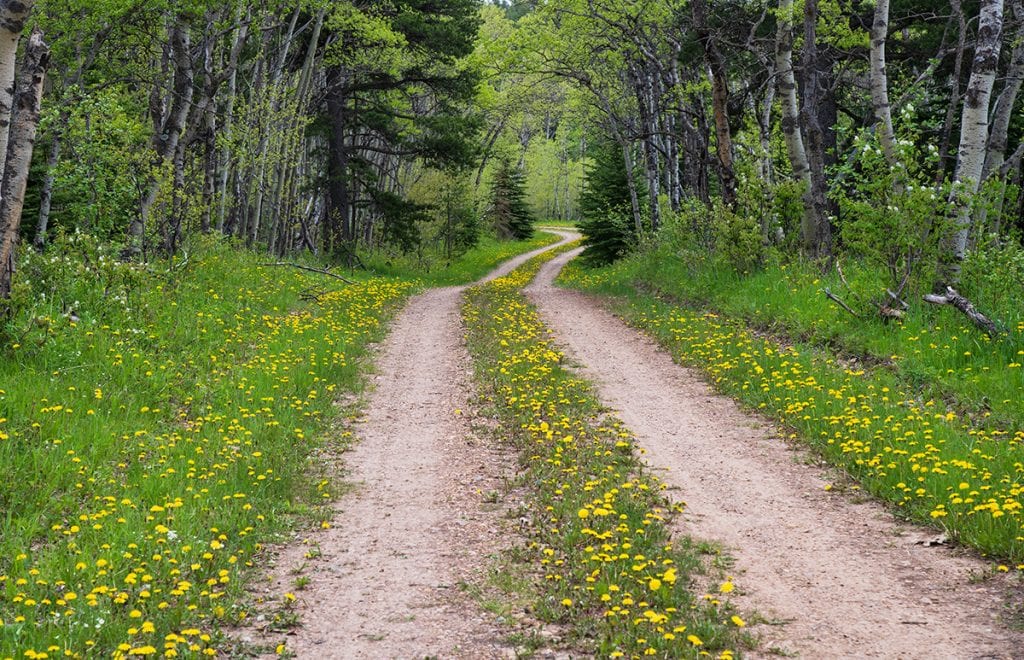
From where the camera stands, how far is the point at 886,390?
28.8ft

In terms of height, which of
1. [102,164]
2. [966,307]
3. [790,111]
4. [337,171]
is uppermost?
[790,111]

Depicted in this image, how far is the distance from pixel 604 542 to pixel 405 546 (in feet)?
5.19

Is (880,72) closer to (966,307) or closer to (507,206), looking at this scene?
(966,307)

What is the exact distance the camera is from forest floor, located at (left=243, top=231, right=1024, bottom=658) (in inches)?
183

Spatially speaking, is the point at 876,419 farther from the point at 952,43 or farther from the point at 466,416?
the point at 952,43

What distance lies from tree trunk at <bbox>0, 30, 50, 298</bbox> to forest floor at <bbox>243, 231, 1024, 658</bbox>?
179 inches

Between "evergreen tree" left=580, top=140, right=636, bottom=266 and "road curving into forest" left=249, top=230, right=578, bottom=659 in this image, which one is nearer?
"road curving into forest" left=249, top=230, right=578, bottom=659

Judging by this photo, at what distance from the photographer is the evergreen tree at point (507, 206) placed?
56.2 meters

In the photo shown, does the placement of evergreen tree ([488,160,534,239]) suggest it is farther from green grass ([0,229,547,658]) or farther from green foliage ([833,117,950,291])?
green foliage ([833,117,950,291])

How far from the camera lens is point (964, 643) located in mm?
4402

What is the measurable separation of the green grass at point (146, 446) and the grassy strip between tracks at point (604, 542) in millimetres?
2072

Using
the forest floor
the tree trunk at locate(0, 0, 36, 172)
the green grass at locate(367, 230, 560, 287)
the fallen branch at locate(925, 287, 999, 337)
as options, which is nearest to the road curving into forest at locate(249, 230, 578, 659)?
the forest floor

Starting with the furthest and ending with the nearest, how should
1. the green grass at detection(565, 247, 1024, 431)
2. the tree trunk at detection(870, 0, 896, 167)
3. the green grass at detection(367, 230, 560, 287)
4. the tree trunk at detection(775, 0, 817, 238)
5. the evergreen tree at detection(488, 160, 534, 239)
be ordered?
the evergreen tree at detection(488, 160, 534, 239) → the green grass at detection(367, 230, 560, 287) → the tree trunk at detection(775, 0, 817, 238) → the tree trunk at detection(870, 0, 896, 167) → the green grass at detection(565, 247, 1024, 431)

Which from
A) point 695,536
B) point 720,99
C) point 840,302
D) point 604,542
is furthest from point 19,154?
point 720,99
